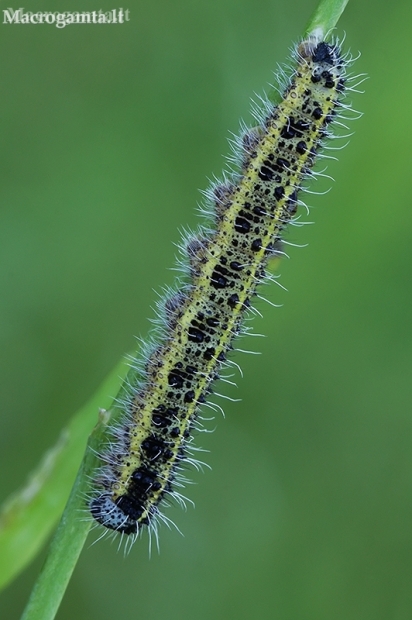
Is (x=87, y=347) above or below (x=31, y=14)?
below

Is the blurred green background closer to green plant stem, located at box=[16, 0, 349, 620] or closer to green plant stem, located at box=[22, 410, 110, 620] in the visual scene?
green plant stem, located at box=[16, 0, 349, 620]

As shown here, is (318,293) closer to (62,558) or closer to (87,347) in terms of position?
(87,347)

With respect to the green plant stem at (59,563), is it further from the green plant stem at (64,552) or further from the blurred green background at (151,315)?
the blurred green background at (151,315)

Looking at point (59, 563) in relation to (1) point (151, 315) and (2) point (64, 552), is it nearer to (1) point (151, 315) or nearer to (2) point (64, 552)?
(2) point (64, 552)

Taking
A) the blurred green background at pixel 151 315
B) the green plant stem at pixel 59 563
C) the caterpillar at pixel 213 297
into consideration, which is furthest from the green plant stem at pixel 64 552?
the blurred green background at pixel 151 315

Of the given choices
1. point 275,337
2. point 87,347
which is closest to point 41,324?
point 87,347

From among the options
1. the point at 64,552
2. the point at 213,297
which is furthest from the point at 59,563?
the point at 213,297
